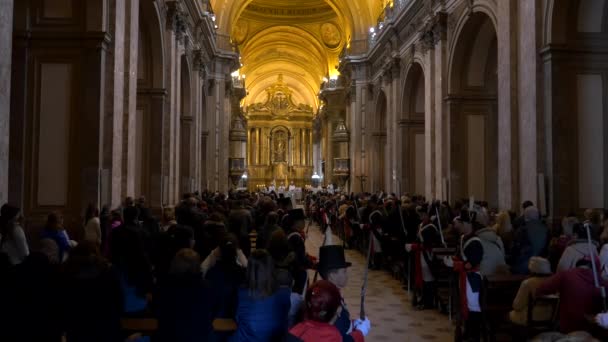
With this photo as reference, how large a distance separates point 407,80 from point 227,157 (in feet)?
43.4

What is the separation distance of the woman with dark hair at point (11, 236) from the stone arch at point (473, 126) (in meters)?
11.5

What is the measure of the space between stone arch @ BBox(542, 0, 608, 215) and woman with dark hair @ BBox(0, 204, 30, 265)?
835 cm

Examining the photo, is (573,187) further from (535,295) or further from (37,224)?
(37,224)

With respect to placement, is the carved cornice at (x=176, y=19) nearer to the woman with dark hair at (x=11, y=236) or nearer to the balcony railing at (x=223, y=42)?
the woman with dark hair at (x=11, y=236)

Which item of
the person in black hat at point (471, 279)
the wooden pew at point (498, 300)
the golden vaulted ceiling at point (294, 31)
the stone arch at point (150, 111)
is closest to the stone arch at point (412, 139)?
the stone arch at point (150, 111)

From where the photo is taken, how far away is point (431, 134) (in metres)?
16.7

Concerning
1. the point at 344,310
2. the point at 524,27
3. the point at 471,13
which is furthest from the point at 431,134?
the point at 344,310

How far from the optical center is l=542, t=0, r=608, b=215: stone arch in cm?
998

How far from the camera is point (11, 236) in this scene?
5.98 metres

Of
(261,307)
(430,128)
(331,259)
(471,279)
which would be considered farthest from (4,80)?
(430,128)

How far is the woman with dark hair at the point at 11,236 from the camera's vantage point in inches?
231

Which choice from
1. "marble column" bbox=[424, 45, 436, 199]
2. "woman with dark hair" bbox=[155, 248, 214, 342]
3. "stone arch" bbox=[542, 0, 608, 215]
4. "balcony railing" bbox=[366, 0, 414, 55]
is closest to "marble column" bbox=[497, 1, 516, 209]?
"stone arch" bbox=[542, 0, 608, 215]

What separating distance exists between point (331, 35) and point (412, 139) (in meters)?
20.6

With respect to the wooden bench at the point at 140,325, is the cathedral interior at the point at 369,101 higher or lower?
higher
